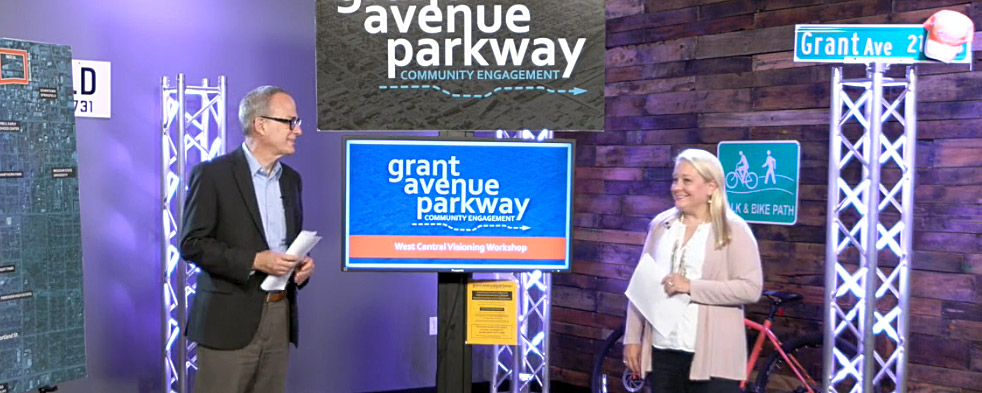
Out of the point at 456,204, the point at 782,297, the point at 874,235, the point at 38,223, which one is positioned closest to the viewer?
the point at 456,204

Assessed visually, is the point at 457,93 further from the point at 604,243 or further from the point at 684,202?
the point at 604,243

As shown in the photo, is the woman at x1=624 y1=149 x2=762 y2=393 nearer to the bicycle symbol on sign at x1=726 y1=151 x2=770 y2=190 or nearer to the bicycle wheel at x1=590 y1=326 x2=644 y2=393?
the bicycle symbol on sign at x1=726 y1=151 x2=770 y2=190

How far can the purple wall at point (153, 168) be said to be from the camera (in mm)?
5391

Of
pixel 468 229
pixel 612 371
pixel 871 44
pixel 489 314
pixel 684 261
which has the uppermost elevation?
pixel 871 44

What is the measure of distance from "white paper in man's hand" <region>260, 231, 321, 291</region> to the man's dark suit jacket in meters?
0.05

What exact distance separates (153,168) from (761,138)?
343 centimetres

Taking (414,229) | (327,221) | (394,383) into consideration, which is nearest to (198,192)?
(414,229)

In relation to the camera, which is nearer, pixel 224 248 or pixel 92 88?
pixel 224 248

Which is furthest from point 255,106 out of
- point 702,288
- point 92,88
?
point 92,88

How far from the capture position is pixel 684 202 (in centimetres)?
335

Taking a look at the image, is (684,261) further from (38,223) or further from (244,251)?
(38,223)

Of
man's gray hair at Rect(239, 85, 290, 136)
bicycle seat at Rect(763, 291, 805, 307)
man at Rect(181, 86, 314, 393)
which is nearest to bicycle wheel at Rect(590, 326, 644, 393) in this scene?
bicycle seat at Rect(763, 291, 805, 307)

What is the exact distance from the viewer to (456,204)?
289cm

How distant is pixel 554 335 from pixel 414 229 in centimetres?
395
